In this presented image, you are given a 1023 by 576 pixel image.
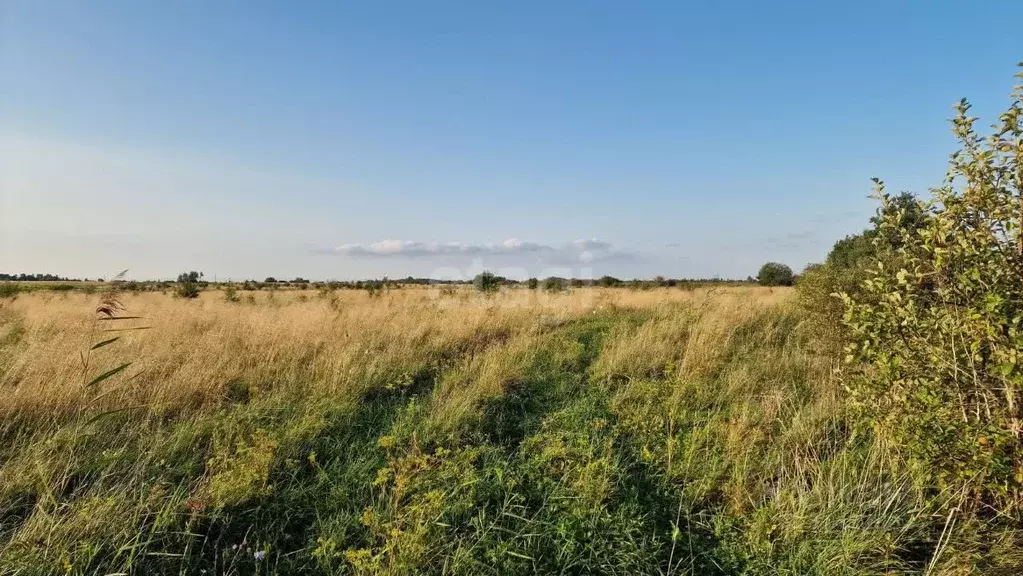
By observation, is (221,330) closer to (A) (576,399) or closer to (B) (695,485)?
(A) (576,399)

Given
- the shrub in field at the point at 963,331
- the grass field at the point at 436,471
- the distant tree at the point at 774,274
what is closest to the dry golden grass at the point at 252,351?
the grass field at the point at 436,471

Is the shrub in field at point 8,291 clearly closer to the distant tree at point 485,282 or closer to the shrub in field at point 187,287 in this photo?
the shrub in field at point 187,287

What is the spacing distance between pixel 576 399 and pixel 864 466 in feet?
8.88

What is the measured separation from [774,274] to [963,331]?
1474 inches

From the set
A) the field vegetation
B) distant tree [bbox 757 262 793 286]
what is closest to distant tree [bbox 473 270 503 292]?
the field vegetation

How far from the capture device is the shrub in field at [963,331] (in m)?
2.81

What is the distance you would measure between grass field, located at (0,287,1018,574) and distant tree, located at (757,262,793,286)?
3295cm

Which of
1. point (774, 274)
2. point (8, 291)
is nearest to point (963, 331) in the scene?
point (8, 291)

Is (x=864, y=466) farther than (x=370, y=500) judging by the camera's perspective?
Yes

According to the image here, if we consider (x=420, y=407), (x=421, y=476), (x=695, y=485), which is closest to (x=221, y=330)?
(x=420, y=407)

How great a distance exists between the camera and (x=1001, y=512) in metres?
2.97

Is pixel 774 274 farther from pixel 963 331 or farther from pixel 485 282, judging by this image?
pixel 963 331

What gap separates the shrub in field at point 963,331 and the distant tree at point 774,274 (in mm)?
35237

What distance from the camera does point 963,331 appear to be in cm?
296
